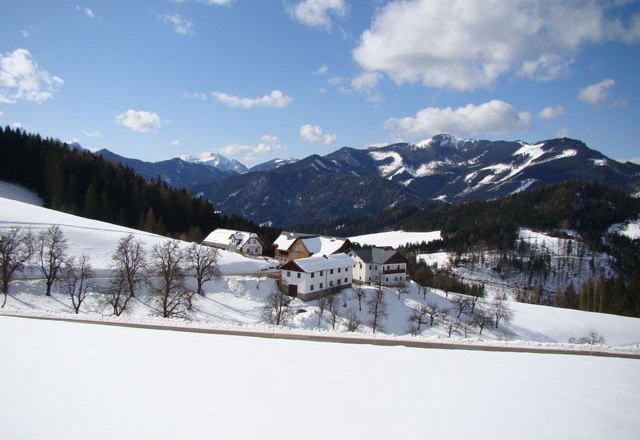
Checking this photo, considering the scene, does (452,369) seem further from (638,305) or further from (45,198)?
(45,198)

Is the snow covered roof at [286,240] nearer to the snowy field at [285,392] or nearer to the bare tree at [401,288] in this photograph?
the bare tree at [401,288]

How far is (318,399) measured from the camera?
10.2 meters

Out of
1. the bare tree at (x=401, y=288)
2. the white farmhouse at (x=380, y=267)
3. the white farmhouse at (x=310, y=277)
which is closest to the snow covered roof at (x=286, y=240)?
the white farmhouse at (x=380, y=267)

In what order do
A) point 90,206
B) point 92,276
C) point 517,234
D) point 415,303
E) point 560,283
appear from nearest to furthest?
point 92,276, point 415,303, point 90,206, point 560,283, point 517,234

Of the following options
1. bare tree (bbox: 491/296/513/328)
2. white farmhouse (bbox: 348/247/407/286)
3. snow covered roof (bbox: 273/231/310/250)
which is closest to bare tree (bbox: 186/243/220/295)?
white farmhouse (bbox: 348/247/407/286)

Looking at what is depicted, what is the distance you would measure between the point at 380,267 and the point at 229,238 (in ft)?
124

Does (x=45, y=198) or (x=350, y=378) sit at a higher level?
(x=45, y=198)

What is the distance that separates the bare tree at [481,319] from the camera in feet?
159

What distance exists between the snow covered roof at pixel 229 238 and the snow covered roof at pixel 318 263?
1170 inches

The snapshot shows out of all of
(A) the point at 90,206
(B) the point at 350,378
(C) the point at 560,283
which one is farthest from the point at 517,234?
(B) the point at 350,378

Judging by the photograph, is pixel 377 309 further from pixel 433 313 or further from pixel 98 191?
pixel 98 191

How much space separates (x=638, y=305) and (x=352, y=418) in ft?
288

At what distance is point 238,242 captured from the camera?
80.9m

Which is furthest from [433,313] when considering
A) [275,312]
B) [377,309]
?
[275,312]
